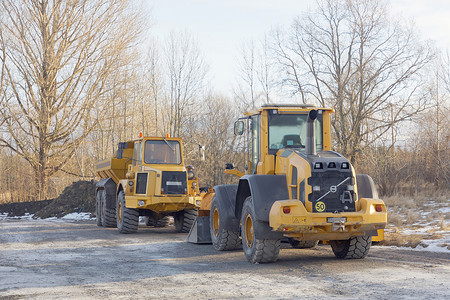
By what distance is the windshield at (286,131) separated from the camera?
10320 millimetres

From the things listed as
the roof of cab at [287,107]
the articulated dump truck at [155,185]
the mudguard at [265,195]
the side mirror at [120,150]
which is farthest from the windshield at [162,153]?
the mudguard at [265,195]

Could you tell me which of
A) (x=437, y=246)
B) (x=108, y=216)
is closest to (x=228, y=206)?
(x=437, y=246)

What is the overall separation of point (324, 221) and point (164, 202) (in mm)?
8053

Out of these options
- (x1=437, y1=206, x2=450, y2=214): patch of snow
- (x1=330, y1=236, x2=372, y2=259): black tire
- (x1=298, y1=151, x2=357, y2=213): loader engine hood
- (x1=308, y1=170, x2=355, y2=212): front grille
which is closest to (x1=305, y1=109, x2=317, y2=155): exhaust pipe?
(x1=298, y1=151, x2=357, y2=213): loader engine hood

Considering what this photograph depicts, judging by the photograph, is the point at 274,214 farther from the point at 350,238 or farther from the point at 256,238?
the point at 350,238

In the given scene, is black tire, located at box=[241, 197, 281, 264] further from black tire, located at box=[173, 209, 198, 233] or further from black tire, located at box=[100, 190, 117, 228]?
black tire, located at box=[100, 190, 117, 228]

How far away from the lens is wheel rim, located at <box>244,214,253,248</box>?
984 cm

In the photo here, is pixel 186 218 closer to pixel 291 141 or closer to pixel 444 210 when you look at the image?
pixel 291 141

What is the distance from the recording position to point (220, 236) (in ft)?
37.0

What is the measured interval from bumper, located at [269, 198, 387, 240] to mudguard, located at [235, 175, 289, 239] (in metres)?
0.28

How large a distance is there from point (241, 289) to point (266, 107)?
165 inches

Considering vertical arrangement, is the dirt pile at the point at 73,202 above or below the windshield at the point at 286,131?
below

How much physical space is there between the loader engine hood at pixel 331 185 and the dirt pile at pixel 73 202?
19.9m

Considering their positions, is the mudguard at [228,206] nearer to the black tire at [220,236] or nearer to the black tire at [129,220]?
the black tire at [220,236]
